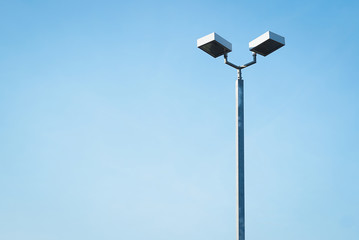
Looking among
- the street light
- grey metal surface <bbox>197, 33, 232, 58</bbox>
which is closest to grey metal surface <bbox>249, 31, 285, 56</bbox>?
the street light

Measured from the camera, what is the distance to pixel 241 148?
1157 cm

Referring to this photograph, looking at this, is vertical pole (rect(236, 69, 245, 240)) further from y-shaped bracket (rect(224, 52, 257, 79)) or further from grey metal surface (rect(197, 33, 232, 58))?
grey metal surface (rect(197, 33, 232, 58))

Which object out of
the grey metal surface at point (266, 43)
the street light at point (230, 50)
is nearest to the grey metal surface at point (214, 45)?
the street light at point (230, 50)

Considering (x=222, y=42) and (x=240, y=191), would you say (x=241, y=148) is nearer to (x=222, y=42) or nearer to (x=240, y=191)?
(x=240, y=191)

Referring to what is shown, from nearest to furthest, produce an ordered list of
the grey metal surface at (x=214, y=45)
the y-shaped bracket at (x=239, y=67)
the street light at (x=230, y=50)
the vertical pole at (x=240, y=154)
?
the vertical pole at (x=240, y=154) < the street light at (x=230, y=50) < the grey metal surface at (x=214, y=45) < the y-shaped bracket at (x=239, y=67)

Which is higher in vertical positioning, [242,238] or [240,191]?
[240,191]

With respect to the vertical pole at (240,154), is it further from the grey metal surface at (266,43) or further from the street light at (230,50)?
the grey metal surface at (266,43)

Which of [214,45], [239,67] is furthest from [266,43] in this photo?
[214,45]

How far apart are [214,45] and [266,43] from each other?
4.21 feet

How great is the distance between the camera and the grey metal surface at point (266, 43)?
11.9 meters

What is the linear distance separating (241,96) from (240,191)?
240 cm

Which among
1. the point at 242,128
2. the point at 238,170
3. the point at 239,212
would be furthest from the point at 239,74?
the point at 239,212

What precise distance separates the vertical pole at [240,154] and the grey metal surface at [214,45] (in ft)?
2.20

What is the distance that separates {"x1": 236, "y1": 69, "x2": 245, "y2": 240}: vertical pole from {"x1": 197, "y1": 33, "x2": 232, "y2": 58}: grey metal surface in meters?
0.67
